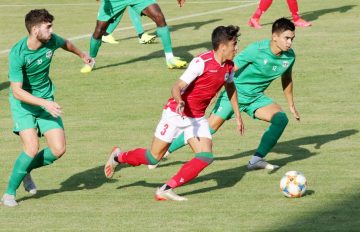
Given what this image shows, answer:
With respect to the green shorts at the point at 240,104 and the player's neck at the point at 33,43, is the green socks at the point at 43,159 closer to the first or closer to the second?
the player's neck at the point at 33,43

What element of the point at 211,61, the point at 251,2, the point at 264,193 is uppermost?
the point at 211,61

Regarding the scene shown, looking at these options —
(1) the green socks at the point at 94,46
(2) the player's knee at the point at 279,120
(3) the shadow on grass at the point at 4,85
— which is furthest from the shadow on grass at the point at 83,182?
(1) the green socks at the point at 94,46

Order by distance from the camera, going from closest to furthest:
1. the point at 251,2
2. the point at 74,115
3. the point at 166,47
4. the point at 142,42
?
1. the point at 74,115
2. the point at 166,47
3. the point at 142,42
4. the point at 251,2

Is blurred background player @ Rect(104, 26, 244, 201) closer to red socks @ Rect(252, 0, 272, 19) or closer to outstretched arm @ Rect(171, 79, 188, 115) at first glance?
outstretched arm @ Rect(171, 79, 188, 115)

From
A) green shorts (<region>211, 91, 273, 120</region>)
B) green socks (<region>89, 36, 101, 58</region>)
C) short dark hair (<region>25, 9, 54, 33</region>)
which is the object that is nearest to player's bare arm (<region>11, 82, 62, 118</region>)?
short dark hair (<region>25, 9, 54, 33</region>)

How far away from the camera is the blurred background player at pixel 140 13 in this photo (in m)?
18.9

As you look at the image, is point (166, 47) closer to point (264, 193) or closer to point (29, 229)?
point (264, 193)

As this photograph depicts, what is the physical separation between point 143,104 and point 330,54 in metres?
4.56

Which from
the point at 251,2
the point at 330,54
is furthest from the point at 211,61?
the point at 251,2

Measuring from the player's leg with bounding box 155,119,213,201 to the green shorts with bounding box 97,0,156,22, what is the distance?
7443 mm

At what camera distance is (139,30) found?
851 inches

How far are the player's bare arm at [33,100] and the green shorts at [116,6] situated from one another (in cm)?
762

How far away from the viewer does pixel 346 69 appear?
63.0 feet

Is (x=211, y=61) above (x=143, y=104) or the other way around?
above
